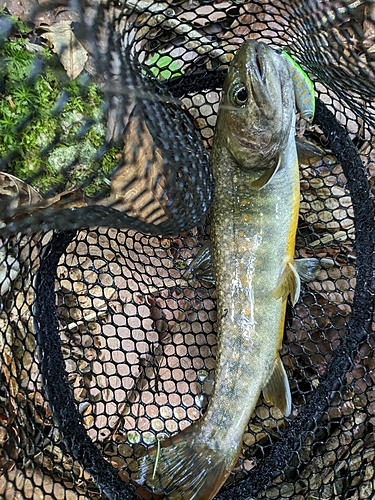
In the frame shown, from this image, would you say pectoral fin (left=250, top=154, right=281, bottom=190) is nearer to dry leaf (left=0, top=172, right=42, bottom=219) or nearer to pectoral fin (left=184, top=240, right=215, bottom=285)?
pectoral fin (left=184, top=240, right=215, bottom=285)

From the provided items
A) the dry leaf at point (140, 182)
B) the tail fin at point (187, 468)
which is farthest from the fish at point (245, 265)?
the dry leaf at point (140, 182)

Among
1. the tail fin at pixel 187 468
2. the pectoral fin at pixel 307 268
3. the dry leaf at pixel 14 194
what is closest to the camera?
the dry leaf at pixel 14 194

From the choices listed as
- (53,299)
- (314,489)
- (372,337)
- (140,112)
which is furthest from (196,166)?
(314,489)

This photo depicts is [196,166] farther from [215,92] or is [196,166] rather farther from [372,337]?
[372,337]

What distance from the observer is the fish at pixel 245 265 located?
2.26 m

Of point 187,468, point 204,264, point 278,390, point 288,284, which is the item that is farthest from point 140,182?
point 187,468

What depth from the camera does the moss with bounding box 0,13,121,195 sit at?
92.5 inches

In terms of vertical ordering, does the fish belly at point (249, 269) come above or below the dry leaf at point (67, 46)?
below

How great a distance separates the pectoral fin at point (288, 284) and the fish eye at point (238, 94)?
0.77 m

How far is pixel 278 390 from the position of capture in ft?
7.73

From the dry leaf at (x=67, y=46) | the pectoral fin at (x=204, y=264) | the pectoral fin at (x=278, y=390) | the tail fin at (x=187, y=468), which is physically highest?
the dry leaf at (x=67, y=46)

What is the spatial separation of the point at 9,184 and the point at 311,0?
5.34 feet

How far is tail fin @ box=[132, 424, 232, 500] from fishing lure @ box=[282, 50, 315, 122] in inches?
61.5

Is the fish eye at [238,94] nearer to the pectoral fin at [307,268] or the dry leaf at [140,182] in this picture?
the dry leaf at [140,182]
